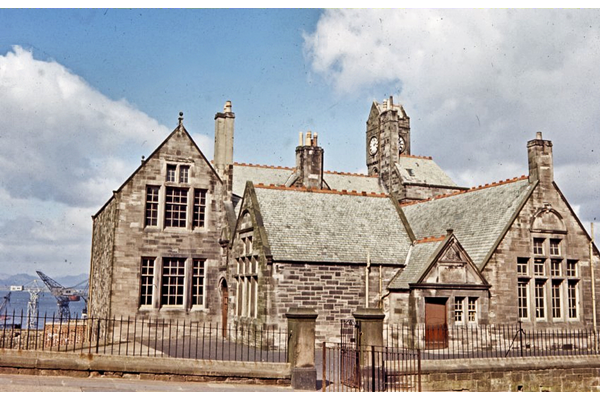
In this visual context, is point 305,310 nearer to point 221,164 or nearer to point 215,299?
point 215,299

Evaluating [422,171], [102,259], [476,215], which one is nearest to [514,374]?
[476,215]

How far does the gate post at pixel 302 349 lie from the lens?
15227mm

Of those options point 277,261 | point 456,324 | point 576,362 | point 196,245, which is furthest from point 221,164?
point 576,362

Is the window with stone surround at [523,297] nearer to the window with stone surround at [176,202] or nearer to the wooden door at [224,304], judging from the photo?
the wooden door at [224,304]

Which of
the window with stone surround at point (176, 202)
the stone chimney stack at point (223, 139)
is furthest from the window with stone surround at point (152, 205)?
the stone chimney stack at point (223, 139)

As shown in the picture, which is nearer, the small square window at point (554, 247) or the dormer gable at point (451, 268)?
the dormer gable at point (451, 268)

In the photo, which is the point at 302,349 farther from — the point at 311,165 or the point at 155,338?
the point at 311,165

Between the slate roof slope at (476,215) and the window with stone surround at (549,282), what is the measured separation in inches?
64.9

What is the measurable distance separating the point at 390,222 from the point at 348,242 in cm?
338

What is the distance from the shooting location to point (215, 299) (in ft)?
96.0

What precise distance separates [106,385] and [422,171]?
40089 mm

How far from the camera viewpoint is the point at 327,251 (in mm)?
25828

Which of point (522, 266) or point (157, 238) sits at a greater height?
point (157, 238)

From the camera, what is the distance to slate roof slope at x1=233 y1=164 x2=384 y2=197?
141 ft
